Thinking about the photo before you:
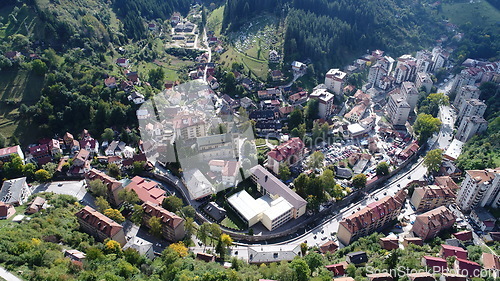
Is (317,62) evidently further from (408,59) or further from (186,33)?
(186,33)

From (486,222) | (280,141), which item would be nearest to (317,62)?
(280,141)

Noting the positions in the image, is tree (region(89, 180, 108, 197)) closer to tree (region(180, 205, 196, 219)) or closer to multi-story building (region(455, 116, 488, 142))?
tree (region(180, 205, 196, 219))

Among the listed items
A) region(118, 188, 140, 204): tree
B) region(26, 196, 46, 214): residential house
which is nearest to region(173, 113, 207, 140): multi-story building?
region(118, 188, 140, 204): tree

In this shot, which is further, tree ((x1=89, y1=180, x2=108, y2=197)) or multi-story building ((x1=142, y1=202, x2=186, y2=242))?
tree ((x1=89, y1=180, x2=108, y2=197))

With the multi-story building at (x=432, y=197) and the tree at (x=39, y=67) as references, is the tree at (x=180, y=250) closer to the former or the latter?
the multi-story building at (x=432, y=197)

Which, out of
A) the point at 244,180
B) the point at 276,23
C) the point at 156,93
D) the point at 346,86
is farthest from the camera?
the point at 276,23

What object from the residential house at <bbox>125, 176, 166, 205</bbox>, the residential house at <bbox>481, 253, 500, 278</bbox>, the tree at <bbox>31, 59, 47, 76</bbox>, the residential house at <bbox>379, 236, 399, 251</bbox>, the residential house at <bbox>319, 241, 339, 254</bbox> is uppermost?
the tree at <bbox>31, 59, 47, 76</bbox>

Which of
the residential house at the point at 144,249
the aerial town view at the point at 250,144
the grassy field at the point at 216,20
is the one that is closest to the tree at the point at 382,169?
the aerial town view at the point at 250,144
